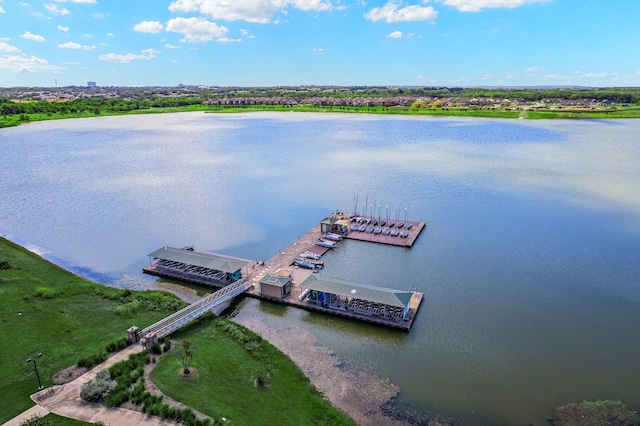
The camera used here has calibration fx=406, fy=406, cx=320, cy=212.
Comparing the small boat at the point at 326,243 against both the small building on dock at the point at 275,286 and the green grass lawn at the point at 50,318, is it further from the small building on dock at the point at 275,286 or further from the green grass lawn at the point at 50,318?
the green grass lawn at the point at 50,318

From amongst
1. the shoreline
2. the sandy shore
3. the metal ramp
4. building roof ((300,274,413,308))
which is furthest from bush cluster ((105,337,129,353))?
building roof ((300,274,413,308))

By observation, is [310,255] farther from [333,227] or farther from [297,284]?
[333,227]

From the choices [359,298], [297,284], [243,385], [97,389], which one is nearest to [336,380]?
[243,385]

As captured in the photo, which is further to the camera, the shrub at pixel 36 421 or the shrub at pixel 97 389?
the shrub at pixel 97 389

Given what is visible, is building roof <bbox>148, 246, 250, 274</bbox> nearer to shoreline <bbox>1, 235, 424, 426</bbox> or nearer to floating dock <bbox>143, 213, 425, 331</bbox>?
floating dock <bbox>143, 213, 425, 331</bbox>

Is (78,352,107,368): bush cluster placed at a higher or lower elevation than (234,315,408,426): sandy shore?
higher

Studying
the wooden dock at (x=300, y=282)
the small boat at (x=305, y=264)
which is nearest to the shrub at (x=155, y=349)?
the wooden dock at (x=300, y=282)
